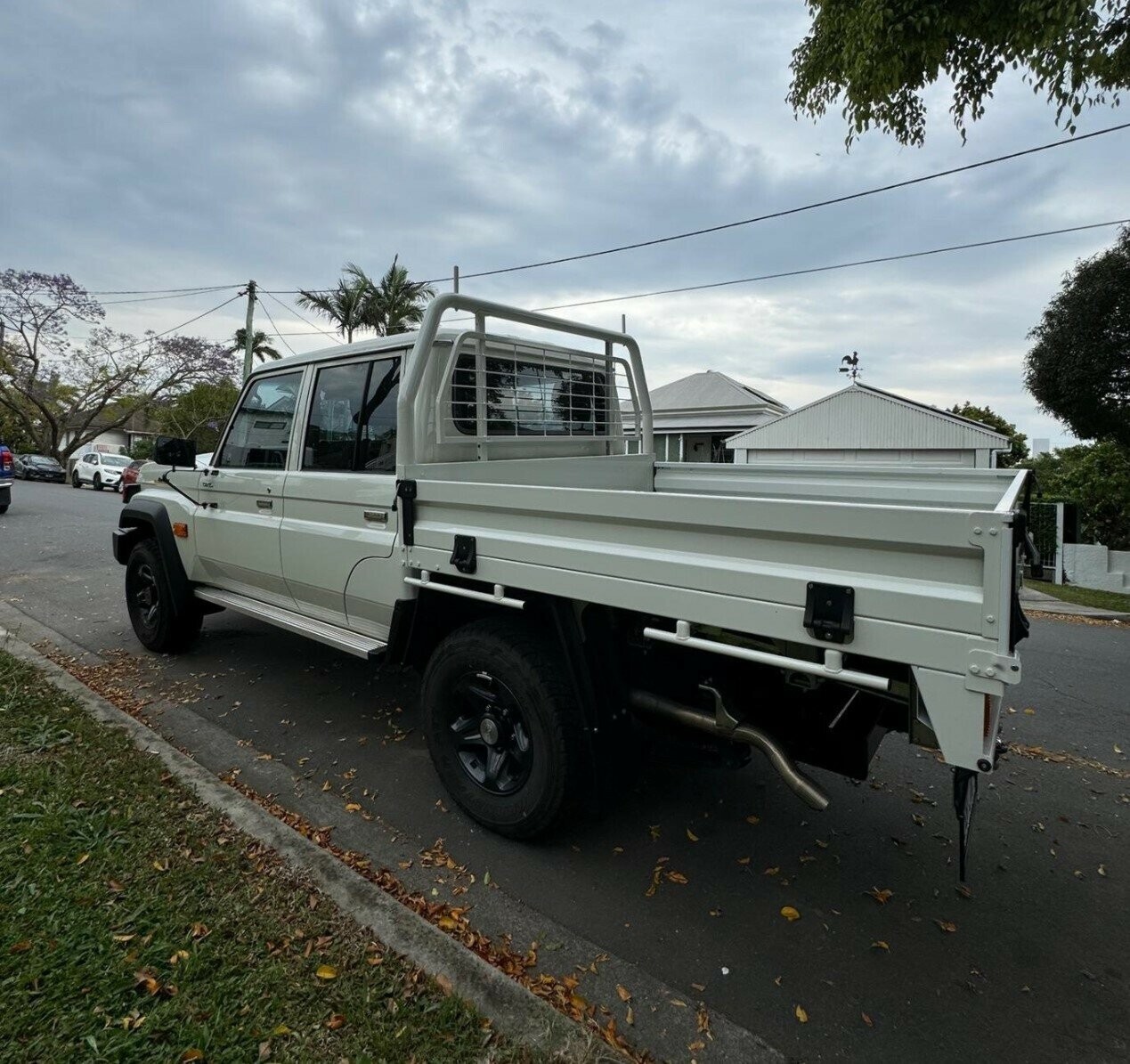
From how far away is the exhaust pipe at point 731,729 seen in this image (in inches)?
89.7

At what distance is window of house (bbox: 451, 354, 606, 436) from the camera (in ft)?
12.1

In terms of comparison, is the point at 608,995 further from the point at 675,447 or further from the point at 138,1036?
the point at 675,447

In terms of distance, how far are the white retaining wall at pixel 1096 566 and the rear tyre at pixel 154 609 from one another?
40.7 feet

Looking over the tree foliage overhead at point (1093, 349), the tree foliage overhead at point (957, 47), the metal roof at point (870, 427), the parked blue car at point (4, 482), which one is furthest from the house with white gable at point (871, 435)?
the parked blue car at point (4, 482)

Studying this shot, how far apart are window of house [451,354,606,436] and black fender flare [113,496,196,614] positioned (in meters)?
2.84

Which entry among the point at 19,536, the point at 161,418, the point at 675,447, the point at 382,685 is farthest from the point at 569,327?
the point at 161,418

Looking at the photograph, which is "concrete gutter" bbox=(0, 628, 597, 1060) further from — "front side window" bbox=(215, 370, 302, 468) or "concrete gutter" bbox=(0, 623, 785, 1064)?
"front side window" bbox=(215, 370, 302, 468)

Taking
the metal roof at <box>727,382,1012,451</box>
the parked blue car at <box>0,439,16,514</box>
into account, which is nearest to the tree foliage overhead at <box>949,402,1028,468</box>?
the metal roof at <box>727,382,1012,451</box>

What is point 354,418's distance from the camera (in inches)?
148

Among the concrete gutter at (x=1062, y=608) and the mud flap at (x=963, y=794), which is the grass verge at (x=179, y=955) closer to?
the mud flap at (x=963, y=794)

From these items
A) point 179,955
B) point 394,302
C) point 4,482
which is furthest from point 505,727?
point 394,302

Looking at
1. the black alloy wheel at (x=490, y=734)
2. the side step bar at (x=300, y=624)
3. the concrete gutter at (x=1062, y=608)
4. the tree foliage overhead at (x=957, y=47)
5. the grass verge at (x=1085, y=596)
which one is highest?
the tree foliage overhead at (x=957, y=47)

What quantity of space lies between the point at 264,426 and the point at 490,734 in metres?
2.70

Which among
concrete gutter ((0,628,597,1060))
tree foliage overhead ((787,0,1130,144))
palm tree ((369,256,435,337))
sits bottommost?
concrete gutter ((0,628,597,1060))
